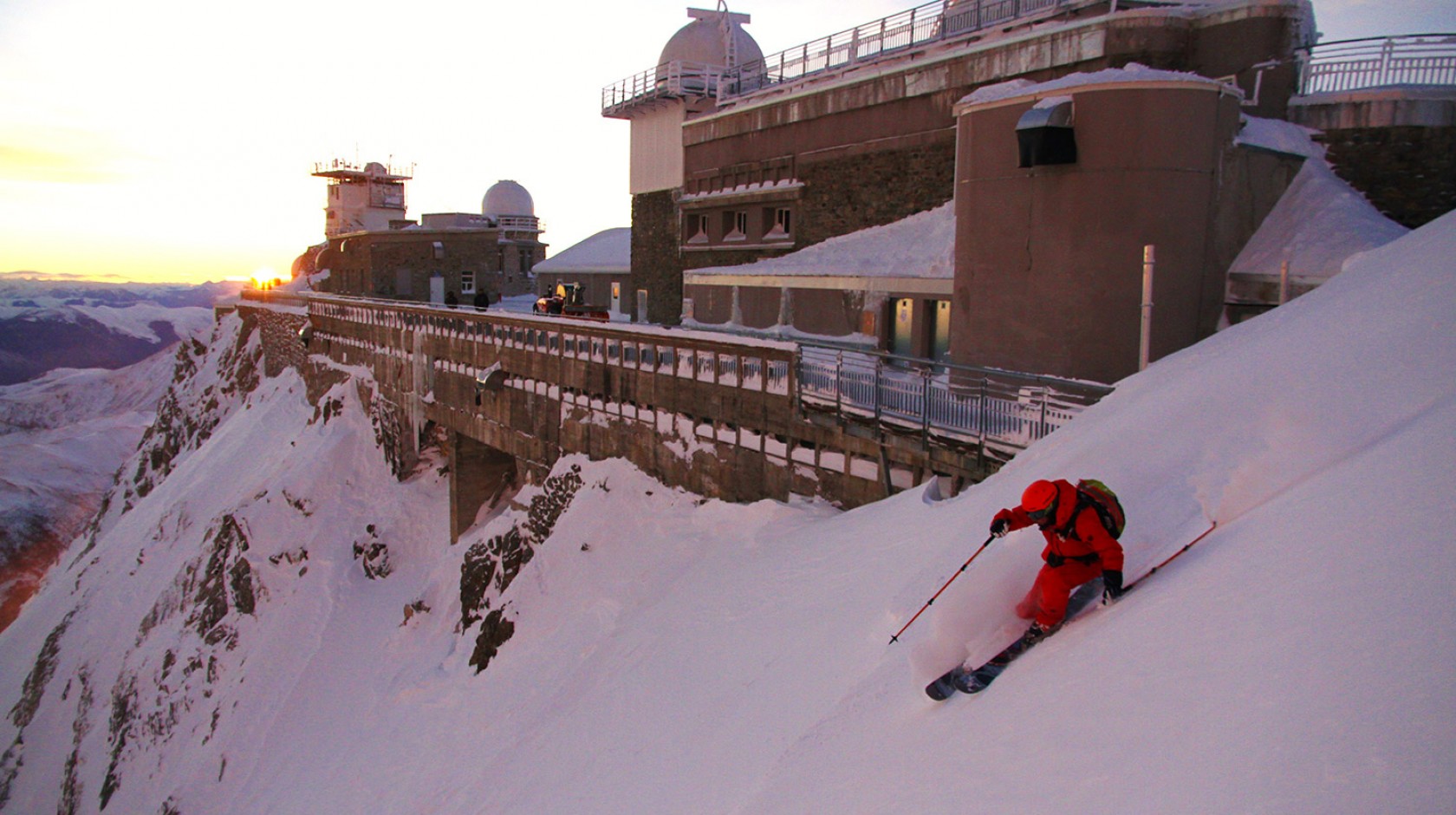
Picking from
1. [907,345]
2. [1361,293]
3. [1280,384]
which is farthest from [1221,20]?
[1280,384]

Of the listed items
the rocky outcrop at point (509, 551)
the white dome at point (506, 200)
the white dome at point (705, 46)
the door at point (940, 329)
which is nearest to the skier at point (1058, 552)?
the door at point (940, 329)

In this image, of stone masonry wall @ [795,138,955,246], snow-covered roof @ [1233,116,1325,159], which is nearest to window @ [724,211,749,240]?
stone masonry wall @ [795,138,955,246]

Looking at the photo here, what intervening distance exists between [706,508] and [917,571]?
6.51 metres

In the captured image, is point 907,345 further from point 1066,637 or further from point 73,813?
point 73,813

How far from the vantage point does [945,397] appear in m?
10.5

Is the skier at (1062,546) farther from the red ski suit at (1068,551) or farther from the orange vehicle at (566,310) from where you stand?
the orange vehicle at (566,310)

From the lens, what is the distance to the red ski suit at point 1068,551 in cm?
523

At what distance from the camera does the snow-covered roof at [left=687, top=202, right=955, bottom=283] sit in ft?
54.3

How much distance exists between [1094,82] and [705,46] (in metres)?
20.9

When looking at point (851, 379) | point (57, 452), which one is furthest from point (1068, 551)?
point (57, 452)

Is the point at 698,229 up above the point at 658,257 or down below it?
above

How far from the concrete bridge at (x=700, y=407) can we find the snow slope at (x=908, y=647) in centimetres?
64

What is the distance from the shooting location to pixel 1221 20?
15.5 metres

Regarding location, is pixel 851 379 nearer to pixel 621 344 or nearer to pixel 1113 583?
pixel 621 344
